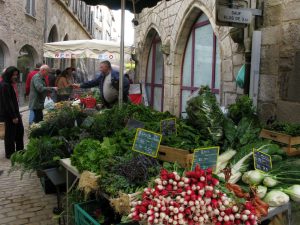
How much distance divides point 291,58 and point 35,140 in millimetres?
3378

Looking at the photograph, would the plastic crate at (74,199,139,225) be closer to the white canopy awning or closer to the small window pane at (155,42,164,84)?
the white canopy awning

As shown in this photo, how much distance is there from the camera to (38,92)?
7.51 m

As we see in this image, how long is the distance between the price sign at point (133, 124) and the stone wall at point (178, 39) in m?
2.75

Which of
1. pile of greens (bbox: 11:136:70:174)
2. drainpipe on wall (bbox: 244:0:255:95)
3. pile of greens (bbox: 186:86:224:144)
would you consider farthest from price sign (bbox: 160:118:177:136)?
drainpipe on wall (bbox: 244:0:255:95)

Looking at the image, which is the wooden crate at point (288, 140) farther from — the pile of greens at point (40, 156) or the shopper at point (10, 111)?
the shopper at point (10, 111)

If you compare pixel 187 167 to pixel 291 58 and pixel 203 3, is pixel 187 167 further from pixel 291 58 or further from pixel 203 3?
pixel 203 3

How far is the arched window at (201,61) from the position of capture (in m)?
7.09

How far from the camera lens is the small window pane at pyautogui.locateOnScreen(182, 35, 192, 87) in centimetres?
827

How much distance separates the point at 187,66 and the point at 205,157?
20.2 feet

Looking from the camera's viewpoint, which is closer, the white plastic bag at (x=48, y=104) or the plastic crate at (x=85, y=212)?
the plastic crate at (x=85, y=212)

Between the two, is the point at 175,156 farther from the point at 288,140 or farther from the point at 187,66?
the point at 187,66

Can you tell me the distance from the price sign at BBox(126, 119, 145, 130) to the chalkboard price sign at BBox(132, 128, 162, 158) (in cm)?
81

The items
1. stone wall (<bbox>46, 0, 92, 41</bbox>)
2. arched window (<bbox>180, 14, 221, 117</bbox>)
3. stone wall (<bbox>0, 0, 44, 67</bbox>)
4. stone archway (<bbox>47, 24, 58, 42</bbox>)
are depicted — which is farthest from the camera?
stone archway (<bbox>47, 24, 58, 42</bbox>)

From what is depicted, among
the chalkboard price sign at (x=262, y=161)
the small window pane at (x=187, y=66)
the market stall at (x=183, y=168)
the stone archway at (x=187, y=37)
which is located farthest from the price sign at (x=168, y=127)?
the small window pane at (x=187, y=66)
